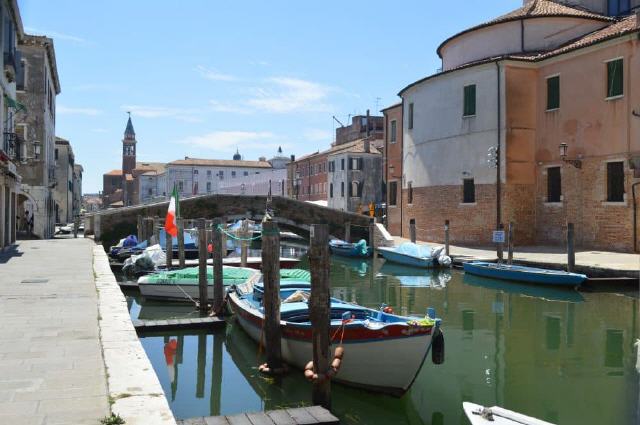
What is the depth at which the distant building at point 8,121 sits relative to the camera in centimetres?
1748

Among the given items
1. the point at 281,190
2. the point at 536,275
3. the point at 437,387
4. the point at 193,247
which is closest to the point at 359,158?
the point at 281,190

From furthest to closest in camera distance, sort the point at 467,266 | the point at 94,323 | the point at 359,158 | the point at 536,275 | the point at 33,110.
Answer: the point at 359,158 → the point at 33,110 → the point at 467,266 → the point at 536,275 → the point at 94,323

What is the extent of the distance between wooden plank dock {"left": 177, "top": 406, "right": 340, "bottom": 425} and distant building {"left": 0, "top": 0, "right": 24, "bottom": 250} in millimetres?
12754

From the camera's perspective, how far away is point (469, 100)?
986 inches

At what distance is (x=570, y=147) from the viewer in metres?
22.3

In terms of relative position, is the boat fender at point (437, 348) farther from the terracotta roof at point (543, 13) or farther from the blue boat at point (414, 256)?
the terracotta roof at point (543, 13)

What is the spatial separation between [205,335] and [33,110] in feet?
63.8

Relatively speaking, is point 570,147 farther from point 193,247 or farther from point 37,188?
point 37,188

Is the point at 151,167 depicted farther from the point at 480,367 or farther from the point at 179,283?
the point at 480,367

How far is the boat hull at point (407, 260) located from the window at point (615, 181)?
6215mm

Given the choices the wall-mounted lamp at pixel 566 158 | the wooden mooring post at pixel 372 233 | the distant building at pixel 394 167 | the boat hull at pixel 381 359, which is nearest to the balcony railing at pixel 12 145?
the boat hull at pixel 381 359

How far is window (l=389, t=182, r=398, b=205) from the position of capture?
104 feet

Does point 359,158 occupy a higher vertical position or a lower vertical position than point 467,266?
higher

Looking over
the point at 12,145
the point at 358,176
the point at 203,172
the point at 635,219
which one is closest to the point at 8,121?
the point at 12,145
